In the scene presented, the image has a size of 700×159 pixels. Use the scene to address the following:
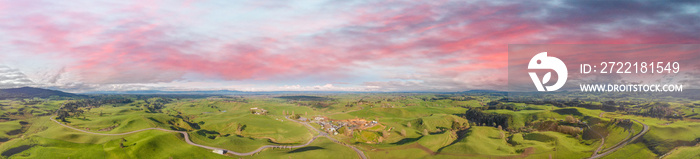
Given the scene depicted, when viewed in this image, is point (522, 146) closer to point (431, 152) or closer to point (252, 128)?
point (431, 152)

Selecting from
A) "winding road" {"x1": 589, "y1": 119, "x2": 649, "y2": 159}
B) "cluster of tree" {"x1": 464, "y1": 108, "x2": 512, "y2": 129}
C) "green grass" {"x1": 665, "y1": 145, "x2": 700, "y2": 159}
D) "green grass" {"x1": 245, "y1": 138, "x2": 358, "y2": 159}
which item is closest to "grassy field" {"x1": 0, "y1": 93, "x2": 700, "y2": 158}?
"green grass" {"x1": 245, "y1": 138, "x2": 358, "y2": 159}

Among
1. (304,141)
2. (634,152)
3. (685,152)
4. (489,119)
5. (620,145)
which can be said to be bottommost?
(304,141)

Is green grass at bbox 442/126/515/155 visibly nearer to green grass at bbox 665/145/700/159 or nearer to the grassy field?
the grassy field

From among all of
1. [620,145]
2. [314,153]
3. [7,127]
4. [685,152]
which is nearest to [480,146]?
[620,145]

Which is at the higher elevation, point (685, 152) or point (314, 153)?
point (685, 152)

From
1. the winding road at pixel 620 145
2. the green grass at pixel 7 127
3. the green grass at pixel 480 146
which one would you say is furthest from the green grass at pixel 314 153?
the green grass at pixel 7 127

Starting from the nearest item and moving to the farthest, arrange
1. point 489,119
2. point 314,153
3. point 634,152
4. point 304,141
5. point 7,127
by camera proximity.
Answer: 1. point 314,153
2. point 634,152
3. point 7,127
4. point 304,141
5. point 489,119

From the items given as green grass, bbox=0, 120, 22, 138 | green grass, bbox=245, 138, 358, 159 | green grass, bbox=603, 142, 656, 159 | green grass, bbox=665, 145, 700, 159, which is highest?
green grass, bbox=0, 120, 22, 138

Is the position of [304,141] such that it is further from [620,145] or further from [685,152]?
[685,152]

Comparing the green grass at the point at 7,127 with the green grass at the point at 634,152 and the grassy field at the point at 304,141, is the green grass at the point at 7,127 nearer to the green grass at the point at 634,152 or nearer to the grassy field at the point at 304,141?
the grassy field at the point at 304,141
